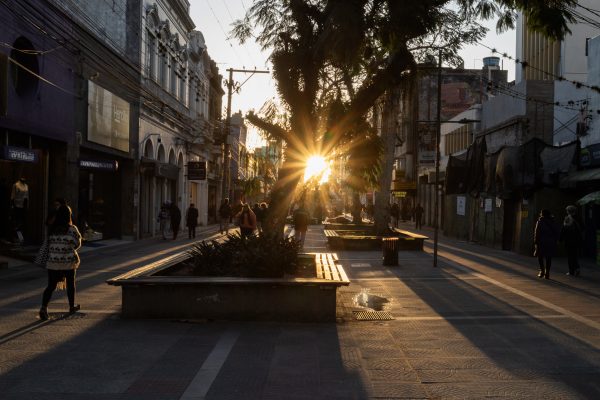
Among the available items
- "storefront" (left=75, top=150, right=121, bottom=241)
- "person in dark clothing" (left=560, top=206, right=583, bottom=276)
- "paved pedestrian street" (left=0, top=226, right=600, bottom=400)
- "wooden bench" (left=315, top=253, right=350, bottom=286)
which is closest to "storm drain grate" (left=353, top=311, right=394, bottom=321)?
"paved pedestrian street" (left=0, top=226, right=600, bottom=400)

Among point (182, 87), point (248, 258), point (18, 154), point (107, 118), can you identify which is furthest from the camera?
point (182, 87)

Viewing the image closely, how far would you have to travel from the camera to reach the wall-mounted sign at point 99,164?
22234 mm

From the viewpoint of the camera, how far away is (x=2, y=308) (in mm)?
10328

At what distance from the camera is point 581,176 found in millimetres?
20188

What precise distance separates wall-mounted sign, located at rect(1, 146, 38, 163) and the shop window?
1.92 meters

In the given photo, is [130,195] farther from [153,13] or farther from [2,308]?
[2,308]

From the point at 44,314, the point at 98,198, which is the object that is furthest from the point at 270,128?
the point at 98,198

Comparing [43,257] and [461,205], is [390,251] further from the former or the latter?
[461,205]

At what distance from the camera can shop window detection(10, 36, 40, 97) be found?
59.3 ft

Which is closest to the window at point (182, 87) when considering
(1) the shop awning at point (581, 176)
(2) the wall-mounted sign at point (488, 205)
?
(2) the wall-mounted sign at point (488, 205)

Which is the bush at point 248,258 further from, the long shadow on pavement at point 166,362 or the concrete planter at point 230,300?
the long shadow on pavement at point 166,362

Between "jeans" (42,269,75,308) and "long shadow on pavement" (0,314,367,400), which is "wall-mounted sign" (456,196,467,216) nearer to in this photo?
"long shadow on pavement" (0,314,367,400)

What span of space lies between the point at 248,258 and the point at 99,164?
48.9 feet

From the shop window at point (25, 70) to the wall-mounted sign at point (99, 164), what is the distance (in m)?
3.70
